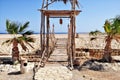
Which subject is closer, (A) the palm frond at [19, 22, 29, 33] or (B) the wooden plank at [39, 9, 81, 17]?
(A) the palm frond at [19, 22, 29, 33]

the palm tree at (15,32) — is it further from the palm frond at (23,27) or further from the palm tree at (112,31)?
the palm tree at (112,31)

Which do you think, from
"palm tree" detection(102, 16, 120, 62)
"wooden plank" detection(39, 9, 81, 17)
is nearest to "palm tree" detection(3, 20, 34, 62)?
"wooden plank" detection(39, 9, 81, 17)

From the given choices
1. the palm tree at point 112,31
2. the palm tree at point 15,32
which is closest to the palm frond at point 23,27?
the palm tree at point 15,32

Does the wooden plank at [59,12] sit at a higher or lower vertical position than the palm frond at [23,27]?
higher

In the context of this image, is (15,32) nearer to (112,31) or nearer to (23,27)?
(23,27)

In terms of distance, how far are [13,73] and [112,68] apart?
5518 mm

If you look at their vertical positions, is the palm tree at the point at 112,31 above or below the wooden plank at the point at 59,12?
below

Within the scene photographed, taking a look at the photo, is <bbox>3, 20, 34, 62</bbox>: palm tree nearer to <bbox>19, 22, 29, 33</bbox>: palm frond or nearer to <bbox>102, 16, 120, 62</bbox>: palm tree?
<bbox>19, 22, 29, 33</bbox>: palm frond

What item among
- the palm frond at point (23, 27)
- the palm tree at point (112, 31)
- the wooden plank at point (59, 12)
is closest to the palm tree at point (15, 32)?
the palm frond at point (23, 27)

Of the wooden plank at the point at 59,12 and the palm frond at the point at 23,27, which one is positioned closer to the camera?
the palm frond at the point at 23,27

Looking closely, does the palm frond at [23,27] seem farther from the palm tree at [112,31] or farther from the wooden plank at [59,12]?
the palm tree at [112,31]

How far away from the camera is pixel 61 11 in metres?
18.8

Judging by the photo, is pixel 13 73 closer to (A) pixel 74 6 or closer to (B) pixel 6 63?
(B) pixel 6 63

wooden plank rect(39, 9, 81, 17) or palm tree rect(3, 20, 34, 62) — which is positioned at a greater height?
wooden plank rect(39, 9, 81, 17)
